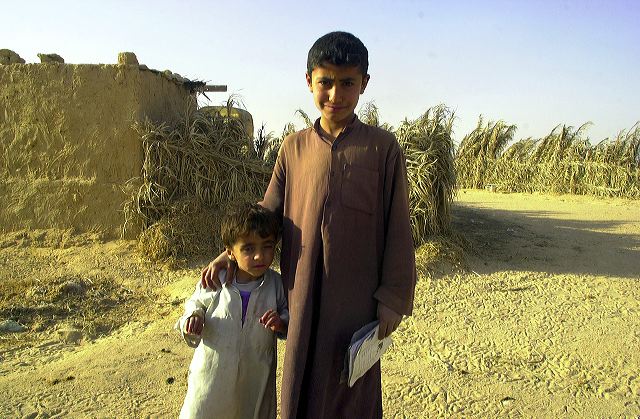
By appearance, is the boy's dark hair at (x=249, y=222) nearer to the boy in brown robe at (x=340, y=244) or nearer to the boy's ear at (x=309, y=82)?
the boy in brown robe at (x=340, y=244)

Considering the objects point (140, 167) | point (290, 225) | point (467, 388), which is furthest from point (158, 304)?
point (290, 225)

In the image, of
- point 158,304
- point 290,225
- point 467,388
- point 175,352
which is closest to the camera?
point 290,225

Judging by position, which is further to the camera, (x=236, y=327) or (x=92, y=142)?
(x=92, y=142)

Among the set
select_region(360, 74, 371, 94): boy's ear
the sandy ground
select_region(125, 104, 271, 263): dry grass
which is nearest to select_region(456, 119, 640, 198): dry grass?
the sandy ground

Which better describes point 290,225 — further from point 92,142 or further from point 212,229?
point 92,142

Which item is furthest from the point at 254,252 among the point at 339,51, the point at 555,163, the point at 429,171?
the point at 555,163

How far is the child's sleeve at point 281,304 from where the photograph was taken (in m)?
1.91

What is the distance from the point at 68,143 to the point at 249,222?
4.74m

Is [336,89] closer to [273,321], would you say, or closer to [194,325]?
[273,321]

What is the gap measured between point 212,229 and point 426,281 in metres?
2.58

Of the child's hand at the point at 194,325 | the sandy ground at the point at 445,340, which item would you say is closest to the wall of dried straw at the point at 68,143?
the sandy ground at the point at 445,340

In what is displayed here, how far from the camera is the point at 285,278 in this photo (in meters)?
1.94

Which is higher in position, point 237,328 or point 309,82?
point 309,82

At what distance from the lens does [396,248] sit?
1774 mm
